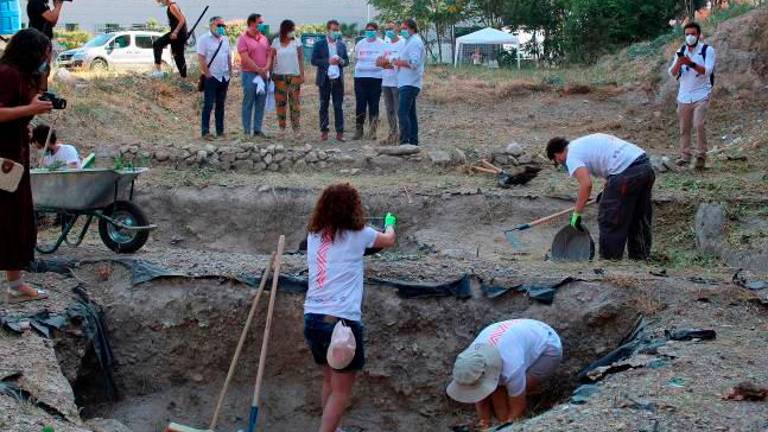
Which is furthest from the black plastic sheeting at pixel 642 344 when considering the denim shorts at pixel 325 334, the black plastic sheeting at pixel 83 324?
the black plastic sheeting at pixel 83 324

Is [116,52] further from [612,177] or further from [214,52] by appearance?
[612,177]

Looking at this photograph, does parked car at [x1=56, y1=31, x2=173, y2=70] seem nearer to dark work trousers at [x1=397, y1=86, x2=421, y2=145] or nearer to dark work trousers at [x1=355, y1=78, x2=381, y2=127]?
dark work trousers at [x1=355, y1=78, x2=381, y2=127]

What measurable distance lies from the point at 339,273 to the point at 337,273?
12 millimetres

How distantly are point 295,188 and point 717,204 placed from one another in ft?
15.4

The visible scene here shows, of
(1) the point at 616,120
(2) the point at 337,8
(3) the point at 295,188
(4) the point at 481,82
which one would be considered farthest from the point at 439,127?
(2) the point at 337,8

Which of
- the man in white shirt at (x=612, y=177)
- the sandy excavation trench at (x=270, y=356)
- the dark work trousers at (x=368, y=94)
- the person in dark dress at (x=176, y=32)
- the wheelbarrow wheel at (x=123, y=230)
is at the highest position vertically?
the person in dark dress at (x=176, y=32)

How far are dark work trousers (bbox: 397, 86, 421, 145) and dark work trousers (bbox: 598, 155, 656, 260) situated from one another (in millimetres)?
4715

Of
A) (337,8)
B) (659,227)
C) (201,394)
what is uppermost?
(337,8)

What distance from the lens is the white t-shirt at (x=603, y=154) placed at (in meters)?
8.12

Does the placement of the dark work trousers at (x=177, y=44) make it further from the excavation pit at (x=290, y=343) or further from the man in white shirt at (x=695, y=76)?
the excavation pit at (x=290, y=343)

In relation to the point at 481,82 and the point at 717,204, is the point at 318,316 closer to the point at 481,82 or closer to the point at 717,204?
the point at 717,204

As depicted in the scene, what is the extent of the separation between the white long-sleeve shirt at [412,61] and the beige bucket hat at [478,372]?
6.76m

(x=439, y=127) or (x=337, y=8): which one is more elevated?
(x=337, y=8)

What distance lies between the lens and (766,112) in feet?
52.0
